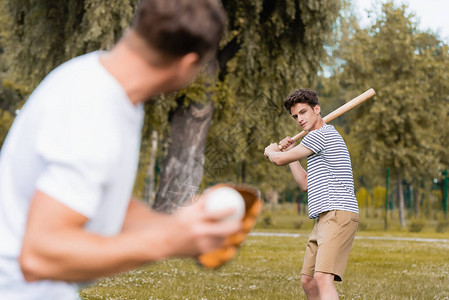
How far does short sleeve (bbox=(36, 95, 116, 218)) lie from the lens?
1151 mm

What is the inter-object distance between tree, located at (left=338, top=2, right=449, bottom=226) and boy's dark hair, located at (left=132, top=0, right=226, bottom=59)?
19.4 m

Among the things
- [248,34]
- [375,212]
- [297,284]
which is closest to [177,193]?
[248,34]

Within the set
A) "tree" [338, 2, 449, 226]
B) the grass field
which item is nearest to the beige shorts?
the grass field

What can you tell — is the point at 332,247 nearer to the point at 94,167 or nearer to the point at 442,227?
the point at 94,167

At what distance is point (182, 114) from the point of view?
43.1 ft

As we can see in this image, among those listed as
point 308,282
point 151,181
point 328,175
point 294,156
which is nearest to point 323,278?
point 308,282

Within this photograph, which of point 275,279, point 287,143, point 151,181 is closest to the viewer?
point 287,143

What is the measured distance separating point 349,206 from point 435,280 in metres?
4.26

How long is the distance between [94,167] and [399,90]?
20047mm

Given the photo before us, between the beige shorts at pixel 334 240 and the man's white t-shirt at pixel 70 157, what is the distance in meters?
3.35

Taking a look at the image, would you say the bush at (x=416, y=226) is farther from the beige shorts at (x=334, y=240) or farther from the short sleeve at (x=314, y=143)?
the short sleeve at (x=314, y=143)

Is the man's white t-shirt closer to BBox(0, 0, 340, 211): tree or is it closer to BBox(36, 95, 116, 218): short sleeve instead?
BBox(36, 95, 116, 218): short sleeve

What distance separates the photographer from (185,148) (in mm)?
12961

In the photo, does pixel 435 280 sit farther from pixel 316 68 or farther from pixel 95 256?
pixel 95 256
